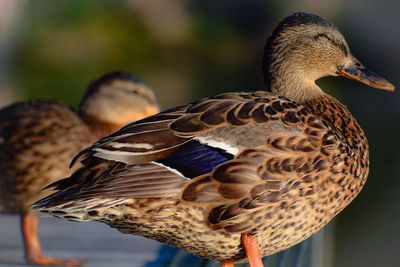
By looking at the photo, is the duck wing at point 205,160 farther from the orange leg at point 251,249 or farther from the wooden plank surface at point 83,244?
the wooden plank surface at point 83,244

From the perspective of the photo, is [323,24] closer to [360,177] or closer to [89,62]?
[360,177]

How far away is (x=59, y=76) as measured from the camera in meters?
14.8

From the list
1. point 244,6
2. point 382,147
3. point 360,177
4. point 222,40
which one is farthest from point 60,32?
point 360,177

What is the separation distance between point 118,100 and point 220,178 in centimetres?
236

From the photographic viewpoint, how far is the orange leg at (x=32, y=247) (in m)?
3.26

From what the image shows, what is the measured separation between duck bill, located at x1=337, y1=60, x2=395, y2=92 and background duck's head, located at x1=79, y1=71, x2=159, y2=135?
1.77 metres

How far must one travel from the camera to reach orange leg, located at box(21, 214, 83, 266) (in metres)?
3.26

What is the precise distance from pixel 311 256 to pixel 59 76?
40.7 ft

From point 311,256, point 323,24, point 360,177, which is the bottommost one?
point 311,256

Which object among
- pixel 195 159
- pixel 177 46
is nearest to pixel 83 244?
pixel 195 159

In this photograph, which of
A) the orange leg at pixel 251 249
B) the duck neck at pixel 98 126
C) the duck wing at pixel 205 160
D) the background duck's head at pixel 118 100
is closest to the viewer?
the duck wing at pixel 205 160

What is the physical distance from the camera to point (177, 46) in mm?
19844

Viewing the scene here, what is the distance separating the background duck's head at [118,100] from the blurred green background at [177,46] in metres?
4.87

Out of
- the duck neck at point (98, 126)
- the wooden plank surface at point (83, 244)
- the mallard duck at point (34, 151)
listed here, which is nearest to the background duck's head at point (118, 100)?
the duck neck at point (98, 126)
